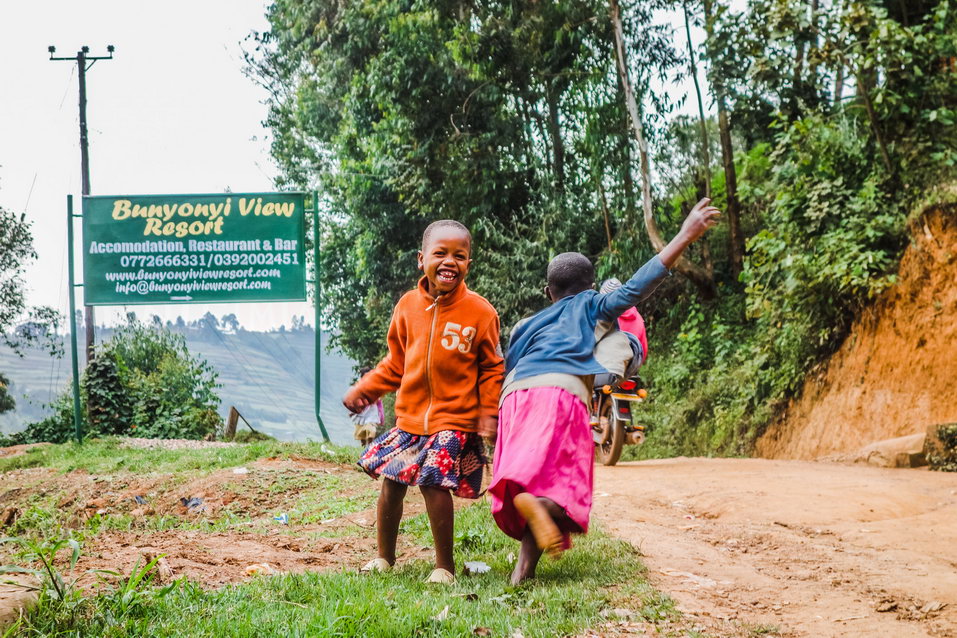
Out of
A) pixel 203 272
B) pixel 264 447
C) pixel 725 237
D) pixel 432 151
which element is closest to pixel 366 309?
pixel 432 151

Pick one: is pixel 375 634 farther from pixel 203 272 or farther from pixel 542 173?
pixel 542 173

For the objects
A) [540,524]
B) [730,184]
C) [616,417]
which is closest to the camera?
[540,524]

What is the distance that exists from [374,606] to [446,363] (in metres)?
1.23

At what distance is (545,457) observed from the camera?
4004 mm

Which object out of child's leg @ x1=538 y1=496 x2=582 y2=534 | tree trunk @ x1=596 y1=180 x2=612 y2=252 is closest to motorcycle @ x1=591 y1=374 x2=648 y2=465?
child's leg @ x1=538 y1=496 x2=582 y2=534

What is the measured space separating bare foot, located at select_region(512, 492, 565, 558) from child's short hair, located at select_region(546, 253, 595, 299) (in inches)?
43.4

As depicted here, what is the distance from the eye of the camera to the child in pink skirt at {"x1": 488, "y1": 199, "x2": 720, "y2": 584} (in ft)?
13.0

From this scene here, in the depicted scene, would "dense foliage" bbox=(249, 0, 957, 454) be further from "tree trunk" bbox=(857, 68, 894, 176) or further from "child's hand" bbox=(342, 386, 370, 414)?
"child's hand" bbox=(342, 386, 370, 414)

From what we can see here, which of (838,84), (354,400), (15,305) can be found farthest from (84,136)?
(354,400)

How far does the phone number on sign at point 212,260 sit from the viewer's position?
41.6 ft

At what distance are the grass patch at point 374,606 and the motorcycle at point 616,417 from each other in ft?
16.6

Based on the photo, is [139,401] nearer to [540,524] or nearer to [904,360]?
[904,360]

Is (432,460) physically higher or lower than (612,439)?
higher

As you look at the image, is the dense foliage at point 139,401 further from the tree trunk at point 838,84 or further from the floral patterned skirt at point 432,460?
the floral patterned skirt at point 432,460
